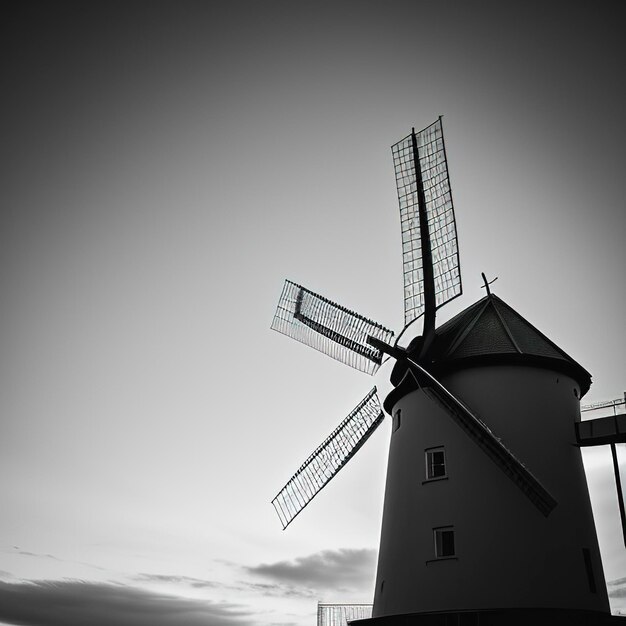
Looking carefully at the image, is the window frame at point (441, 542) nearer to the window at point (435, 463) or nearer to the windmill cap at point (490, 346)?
the window at point (435, 463)

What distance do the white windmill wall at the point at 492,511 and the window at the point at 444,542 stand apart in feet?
0.35

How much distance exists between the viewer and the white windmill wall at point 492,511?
12719 mm

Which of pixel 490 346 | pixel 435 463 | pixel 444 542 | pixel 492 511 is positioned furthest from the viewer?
pixel 490 346

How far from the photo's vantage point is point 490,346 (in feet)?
50.4

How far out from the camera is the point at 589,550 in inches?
531

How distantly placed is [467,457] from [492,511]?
1308 millimetres

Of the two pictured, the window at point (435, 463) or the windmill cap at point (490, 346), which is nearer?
the window at point (435, 463)

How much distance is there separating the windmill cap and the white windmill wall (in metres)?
0.29

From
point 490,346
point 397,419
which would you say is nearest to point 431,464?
point 397,419

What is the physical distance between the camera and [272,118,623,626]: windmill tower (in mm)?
12734

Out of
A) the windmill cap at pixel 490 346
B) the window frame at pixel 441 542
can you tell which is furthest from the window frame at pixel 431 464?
the windmill cap at pixel 490 346

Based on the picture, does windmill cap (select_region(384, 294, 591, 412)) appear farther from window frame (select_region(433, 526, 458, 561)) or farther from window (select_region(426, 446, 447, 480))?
window frame (select_region(433, 526, 458, 561))

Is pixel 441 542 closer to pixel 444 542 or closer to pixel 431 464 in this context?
pixel 444 542

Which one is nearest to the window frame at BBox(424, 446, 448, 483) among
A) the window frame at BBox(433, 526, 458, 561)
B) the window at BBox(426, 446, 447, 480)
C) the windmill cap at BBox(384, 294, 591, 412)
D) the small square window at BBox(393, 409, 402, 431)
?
the window at BBox(426, 446, 447, 480)
